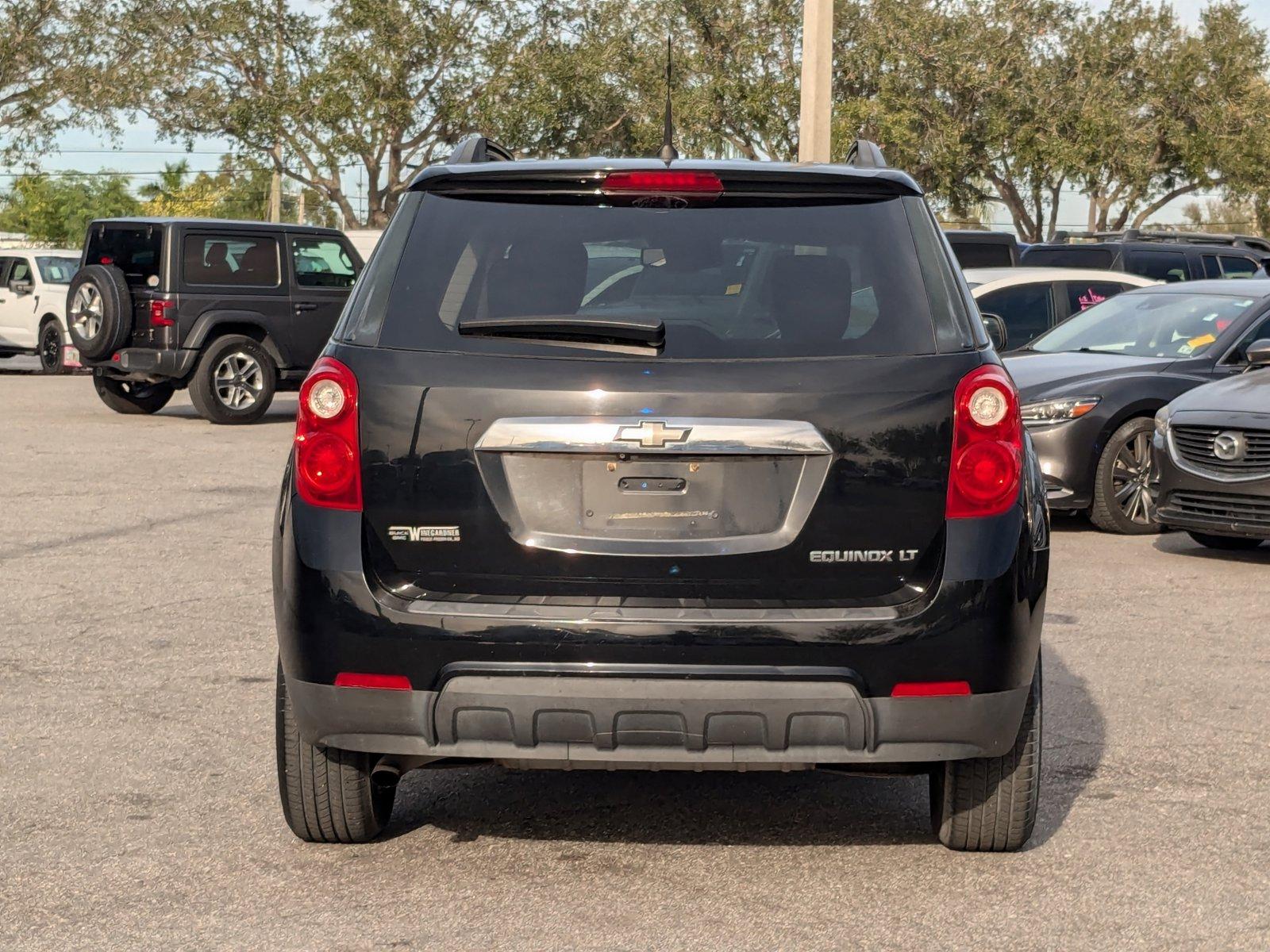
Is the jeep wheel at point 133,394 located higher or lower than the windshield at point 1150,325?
lower

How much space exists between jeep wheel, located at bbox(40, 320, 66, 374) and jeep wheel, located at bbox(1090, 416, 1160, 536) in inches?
757

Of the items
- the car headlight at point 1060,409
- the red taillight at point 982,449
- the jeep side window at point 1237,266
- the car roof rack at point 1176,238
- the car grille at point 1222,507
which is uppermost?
the car roof rack at point 1176,238

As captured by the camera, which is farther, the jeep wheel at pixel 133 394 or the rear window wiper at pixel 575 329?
the jeep wheel at pixel 133 394

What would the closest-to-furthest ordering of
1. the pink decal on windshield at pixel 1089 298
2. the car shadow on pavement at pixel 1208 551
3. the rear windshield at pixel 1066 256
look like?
the car shadow on pavement at pixel 1208 551
the pink decal on windshield at pixel 1089 298
the rear windshield at pixel 1066 256

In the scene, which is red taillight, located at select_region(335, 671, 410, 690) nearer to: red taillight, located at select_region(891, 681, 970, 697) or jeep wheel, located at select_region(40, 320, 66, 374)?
red taillight, located at select_region(891, 681, 970, 697)

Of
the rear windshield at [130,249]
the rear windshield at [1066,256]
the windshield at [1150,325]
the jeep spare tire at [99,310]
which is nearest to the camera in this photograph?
the windshield at [1150,325]

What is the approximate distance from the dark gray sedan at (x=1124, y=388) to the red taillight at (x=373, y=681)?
7.17m

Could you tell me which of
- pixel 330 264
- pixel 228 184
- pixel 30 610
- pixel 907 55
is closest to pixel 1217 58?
pixel 907 55

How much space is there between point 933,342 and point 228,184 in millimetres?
95544

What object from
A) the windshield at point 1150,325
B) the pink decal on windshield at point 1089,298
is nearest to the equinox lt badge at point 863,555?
the windshield at point 1150,325

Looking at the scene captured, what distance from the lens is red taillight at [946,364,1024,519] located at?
4.03 m

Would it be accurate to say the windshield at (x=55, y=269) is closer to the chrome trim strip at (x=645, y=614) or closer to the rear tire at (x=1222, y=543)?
the rear tire at (x=1222, y=543)

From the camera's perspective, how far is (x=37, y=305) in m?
26.4

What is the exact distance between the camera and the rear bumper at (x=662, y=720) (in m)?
3.90
